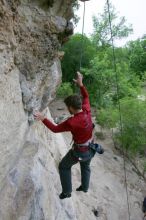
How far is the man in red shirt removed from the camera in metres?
6.30

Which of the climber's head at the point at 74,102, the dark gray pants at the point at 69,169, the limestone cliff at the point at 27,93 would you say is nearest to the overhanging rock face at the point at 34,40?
the limestone cliff at the point at 27,93

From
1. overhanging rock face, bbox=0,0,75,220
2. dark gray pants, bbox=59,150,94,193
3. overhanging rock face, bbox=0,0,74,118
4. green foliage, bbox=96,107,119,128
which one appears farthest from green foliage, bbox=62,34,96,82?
dark gray pants, bbox=59,150,94,193

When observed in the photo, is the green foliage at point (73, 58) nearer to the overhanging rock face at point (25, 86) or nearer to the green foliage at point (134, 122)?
the green foliage at point (134, 122)

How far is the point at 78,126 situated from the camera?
21.0ft

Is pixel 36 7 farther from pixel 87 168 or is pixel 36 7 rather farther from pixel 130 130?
pixel 130 130

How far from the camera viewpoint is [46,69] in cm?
783

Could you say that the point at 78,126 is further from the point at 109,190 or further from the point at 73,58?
the point at 73,58

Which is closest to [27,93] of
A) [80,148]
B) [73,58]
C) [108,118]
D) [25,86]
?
[25,86]

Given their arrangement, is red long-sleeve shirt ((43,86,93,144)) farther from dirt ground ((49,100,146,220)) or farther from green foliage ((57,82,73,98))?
green foliage ((57,82,73,98))

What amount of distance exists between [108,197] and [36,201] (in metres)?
8.76

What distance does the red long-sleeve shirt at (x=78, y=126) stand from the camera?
20.7 ft

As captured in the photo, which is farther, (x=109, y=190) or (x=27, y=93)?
(x=109, y=190)

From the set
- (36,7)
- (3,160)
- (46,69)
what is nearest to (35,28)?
(36,7)

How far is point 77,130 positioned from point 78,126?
0.41 feet
